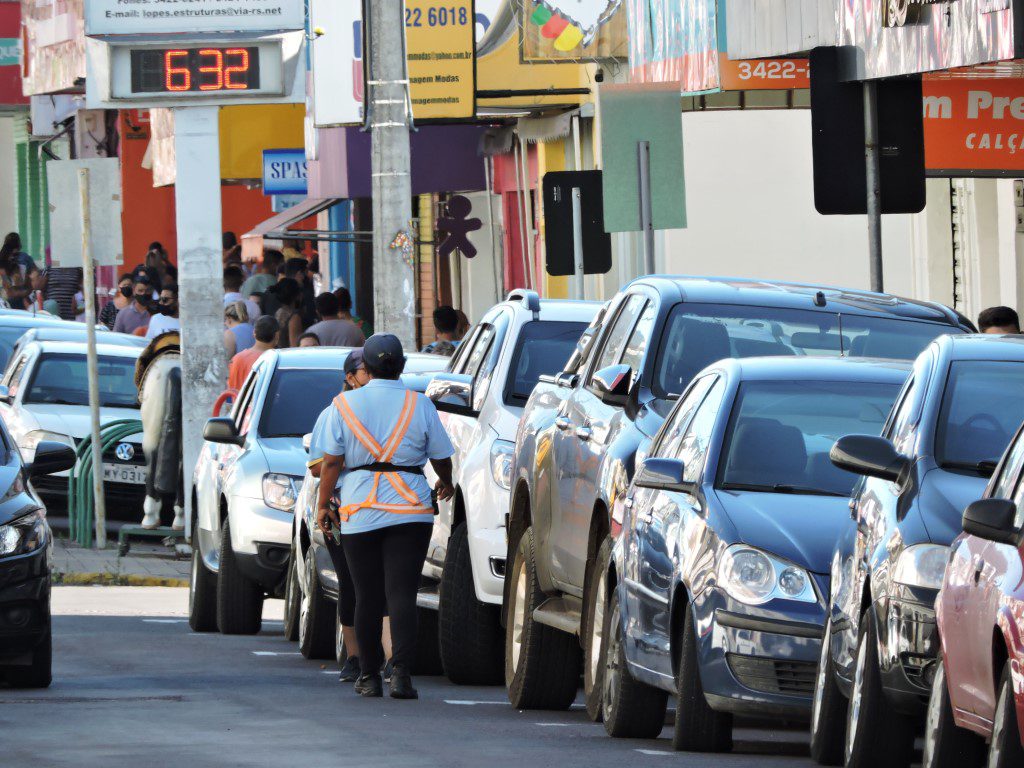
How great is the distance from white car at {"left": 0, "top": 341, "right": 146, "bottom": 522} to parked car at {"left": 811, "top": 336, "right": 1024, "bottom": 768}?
16.0 metres

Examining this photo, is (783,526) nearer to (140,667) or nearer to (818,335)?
(818,335)

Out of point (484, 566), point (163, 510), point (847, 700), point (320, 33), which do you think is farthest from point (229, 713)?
point (320, 33)

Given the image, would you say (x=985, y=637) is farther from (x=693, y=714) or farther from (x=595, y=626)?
(x=595, y=626)

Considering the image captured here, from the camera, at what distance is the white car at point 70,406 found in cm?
2539

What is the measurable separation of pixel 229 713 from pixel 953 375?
4.14 metres

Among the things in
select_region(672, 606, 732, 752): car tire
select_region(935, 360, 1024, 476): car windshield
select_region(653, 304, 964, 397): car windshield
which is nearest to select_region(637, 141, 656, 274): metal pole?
select_region(653, 304, 964, 397): car windshield

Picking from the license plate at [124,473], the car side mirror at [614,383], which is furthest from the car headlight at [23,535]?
the license plate at [124,473]

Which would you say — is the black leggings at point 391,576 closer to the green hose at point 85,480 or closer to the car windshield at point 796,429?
the car windshield at point 796,429

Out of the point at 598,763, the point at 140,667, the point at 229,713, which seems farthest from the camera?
the point at 140,667

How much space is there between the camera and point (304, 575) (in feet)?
53.5

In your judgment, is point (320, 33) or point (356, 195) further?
point (356, 195)

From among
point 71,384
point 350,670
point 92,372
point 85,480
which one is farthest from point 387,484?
point 71,384

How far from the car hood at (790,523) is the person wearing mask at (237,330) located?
1664cm

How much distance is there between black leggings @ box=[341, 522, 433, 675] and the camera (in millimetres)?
13523
